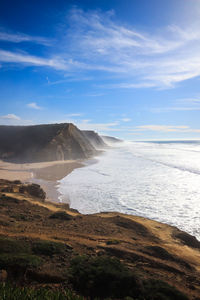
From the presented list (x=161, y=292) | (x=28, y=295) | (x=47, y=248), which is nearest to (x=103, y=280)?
(x=161, y=292)

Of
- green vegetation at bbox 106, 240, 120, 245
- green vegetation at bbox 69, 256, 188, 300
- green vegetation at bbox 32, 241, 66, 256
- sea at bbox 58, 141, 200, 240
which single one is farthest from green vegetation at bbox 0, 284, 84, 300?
sea at bbox 58, 141, 200, 240

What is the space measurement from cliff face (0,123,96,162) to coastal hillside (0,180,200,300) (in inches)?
1591

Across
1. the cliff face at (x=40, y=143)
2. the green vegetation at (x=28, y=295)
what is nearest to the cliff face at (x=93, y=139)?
the cliff face at (x=40, y=143)

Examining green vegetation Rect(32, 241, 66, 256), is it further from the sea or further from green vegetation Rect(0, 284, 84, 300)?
the sea

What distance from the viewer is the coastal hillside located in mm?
5051

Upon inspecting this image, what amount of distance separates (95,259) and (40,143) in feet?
159

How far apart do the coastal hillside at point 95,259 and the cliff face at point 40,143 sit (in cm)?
4040

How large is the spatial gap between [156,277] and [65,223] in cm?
538

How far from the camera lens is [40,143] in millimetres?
52156

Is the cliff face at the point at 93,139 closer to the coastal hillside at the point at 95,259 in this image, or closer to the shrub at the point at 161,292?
the coastal hillside at the point at 95,259

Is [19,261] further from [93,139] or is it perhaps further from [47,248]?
[93,139]

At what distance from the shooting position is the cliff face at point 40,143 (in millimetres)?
50062

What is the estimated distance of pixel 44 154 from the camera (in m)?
49.3

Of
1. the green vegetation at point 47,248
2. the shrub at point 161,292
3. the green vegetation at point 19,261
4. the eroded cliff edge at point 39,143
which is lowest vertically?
the shrub at point 161,292
